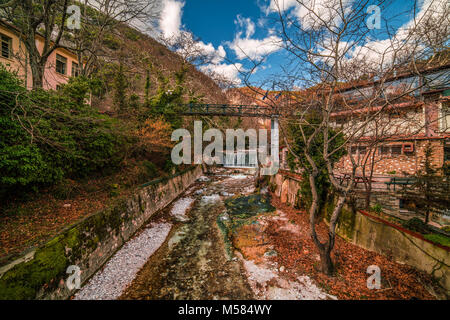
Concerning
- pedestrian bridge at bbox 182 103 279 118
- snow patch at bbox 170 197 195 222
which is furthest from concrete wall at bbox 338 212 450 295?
pedestrian bridge at bbox 182 103 279 118

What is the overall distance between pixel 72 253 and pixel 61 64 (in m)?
18.7

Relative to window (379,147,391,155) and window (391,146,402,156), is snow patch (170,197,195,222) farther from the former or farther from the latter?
window (391,146,402,156)

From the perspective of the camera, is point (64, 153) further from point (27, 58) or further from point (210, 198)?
point (210, 198)

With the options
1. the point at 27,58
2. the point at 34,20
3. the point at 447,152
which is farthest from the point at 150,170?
Result: the point at 447,152

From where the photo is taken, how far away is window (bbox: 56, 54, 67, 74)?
47.6 feet

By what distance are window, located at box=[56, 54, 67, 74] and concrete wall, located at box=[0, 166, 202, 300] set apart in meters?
15.6

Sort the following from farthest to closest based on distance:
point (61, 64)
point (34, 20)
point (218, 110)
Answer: point (218, 110)
point (61, 64)
point (34, 20)

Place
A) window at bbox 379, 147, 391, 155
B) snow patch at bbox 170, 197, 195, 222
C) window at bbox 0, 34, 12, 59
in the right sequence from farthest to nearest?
window at bbox 379, 147, 391, 155 → window at bbox 0, 34, 12, 59 → snow patch at bbox 170, 197, 195, 222

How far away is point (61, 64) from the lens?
49.2 feet

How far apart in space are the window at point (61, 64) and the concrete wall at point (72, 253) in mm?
15567

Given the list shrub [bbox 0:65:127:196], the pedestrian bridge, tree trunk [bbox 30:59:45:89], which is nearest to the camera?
shrub [bbox 0:65:127:196]

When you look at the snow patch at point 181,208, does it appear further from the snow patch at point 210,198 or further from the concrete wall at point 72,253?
the concrete wall at point 72,253

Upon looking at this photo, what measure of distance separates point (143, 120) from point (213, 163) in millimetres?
17026
